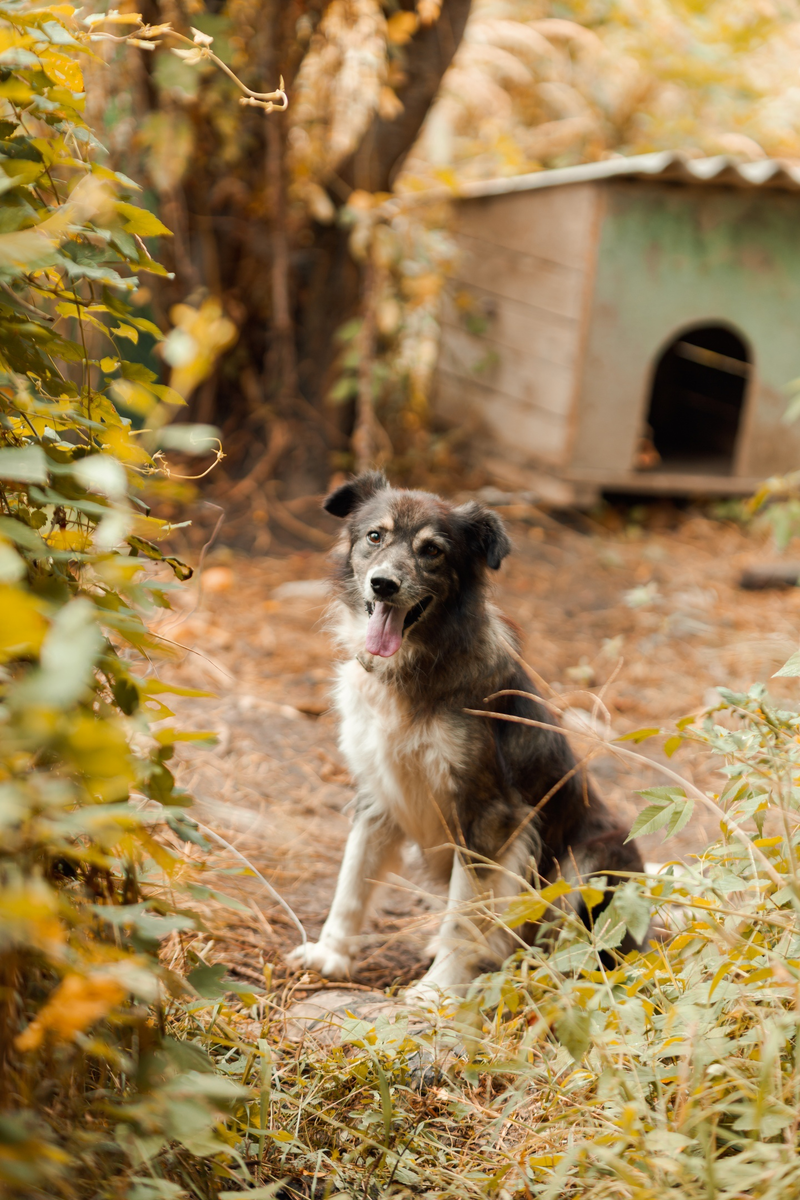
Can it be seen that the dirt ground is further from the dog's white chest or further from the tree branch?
the tree branch

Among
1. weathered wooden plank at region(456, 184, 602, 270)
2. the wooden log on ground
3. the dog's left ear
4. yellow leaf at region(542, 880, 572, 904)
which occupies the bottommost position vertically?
the wooden log on ground

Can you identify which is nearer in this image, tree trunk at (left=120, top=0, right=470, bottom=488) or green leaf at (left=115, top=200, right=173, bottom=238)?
green leaf at (left=115, top=200, right=173, bottom=238)

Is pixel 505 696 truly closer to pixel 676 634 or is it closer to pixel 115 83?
pixel 676 634

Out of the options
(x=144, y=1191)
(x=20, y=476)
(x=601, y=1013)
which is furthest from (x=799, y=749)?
(x=20, y=476)

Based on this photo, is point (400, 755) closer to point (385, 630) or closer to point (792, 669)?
point (385, 630)

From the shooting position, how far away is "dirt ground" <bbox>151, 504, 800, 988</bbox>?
3.11 m

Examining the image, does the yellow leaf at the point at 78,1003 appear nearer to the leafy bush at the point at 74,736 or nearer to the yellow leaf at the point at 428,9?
the leafy bush at the point at 74,736

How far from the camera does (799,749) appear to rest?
1.84m

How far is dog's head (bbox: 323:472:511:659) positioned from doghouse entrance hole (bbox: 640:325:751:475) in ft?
15.6

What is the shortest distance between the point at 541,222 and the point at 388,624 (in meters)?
4.58

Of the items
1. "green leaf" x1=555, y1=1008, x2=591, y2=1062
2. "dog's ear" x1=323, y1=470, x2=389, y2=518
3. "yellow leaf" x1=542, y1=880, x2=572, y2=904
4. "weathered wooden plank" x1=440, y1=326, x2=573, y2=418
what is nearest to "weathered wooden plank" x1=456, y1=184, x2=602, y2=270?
"weathered wooden plank" x1=440, y1=326, x2=573, y2=418

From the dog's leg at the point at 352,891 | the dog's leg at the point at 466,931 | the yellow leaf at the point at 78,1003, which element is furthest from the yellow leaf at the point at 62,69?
the dog's leg at the point at 352,891

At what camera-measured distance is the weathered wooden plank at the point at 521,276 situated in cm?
611

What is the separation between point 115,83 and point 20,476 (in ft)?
15.2
